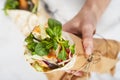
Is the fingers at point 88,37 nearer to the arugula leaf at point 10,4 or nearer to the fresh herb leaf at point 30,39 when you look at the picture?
the fresh herb leaf at point 30,39

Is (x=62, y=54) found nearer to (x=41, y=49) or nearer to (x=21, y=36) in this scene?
(x=41, y=49)

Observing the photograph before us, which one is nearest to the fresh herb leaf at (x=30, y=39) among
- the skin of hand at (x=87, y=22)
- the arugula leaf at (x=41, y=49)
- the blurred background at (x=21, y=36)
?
the arugula leaf at (x=41, y=49)

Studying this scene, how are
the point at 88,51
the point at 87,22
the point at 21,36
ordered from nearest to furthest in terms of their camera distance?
1. the point at 88,51
2. the point at 87,22
3. the point at 21,36

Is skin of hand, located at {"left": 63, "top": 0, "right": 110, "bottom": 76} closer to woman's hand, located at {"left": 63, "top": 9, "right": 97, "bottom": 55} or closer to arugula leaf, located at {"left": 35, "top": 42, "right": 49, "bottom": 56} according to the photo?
woman's hand, located at {"left": 63, "top": 9, "right": 97, "bottom": 55}

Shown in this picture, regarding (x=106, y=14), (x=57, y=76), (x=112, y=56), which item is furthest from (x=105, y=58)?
(x=106, y=14)

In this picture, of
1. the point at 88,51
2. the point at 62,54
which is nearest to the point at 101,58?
the point at 88,51

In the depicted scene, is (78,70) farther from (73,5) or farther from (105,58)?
(73,5)
